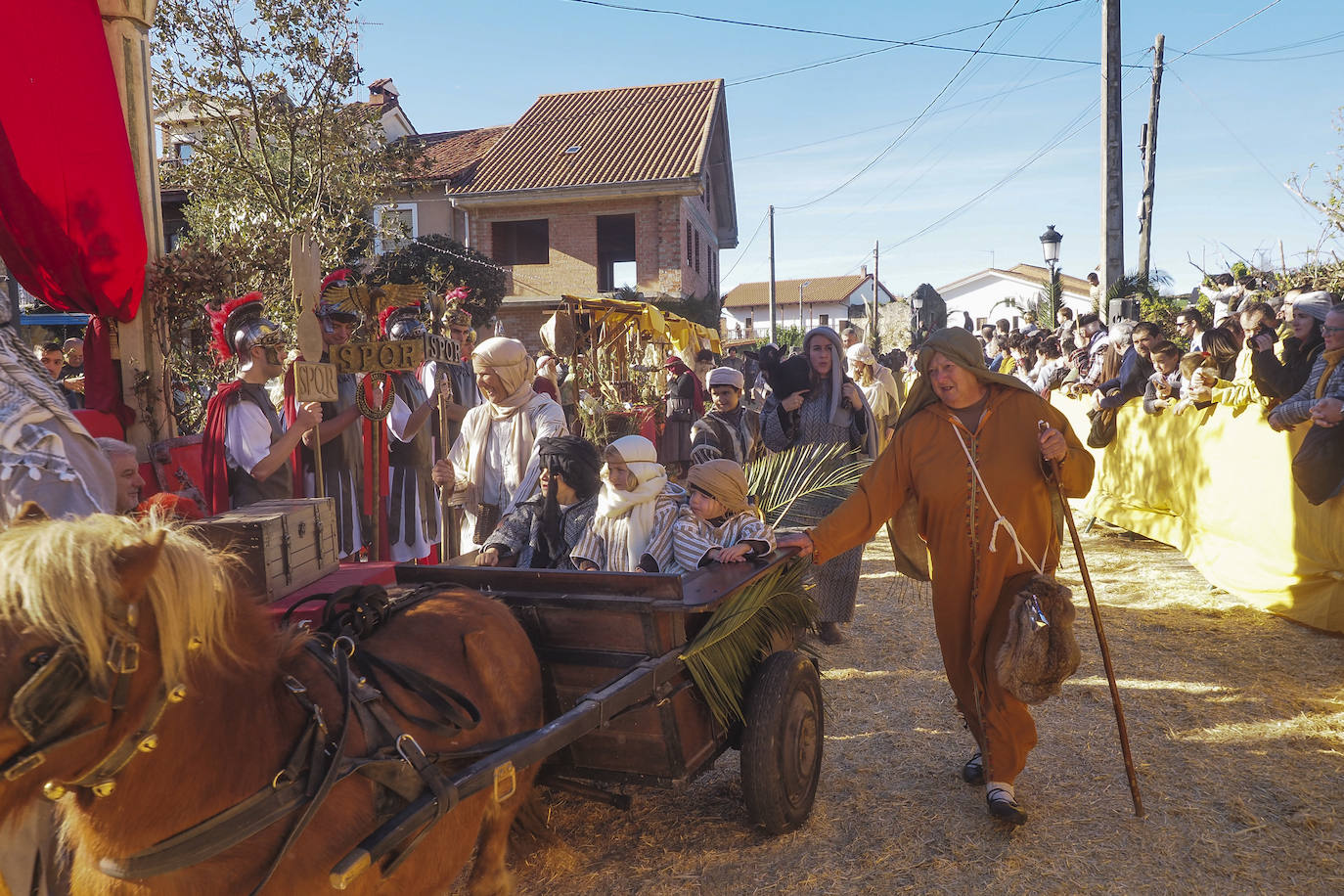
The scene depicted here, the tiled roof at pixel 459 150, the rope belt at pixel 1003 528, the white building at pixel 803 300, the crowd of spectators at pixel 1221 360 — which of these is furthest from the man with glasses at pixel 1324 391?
the white building at pixel 803 300

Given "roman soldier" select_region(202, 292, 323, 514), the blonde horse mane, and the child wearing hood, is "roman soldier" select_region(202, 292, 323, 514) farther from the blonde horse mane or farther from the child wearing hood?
the blonde horse mane

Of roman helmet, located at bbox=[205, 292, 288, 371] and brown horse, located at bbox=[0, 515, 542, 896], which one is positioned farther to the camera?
roman helmet, located at bbox=[205, 292, 288, 371]

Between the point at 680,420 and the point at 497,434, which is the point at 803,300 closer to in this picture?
the point at 680,420

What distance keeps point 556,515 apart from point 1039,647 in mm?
2266

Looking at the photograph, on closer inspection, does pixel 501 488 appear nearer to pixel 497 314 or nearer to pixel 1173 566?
pixel 1173 566

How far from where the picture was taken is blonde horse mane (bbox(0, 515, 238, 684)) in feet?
5.02

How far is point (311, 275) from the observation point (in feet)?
15.2

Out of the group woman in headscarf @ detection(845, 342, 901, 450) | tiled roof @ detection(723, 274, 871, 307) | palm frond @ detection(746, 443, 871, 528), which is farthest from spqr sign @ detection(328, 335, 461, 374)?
tiled roof @ detection(723, 274, 871, 307)

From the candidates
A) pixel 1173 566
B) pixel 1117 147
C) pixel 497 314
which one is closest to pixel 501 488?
pixel 1173 566

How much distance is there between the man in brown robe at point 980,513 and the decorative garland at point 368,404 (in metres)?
2.48

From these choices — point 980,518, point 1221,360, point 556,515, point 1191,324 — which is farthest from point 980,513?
point 1191,324

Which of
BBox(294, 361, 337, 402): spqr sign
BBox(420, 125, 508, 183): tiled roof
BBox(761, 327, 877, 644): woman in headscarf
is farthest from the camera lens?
BBox(420, 125, 508, 183): tiled roof

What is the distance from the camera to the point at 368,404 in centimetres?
516

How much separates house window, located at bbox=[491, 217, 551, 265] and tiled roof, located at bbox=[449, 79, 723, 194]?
1.38 metres
